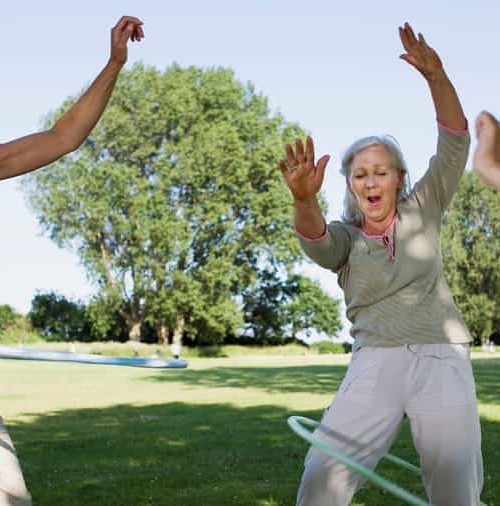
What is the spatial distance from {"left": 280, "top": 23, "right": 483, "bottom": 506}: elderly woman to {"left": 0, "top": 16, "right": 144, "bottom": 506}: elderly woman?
2.76ft

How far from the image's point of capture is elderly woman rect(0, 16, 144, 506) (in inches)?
156

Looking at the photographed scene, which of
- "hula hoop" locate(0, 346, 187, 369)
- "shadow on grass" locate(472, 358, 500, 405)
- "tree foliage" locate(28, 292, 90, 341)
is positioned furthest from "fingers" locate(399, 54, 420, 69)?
"tree foliage" locate(28, 292, 90, 341)

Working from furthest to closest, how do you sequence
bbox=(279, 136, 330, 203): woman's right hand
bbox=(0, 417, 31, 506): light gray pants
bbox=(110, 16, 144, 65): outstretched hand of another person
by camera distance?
bbox=(279, 136, 330, 203): woman's right hand → bbox=(110, 16, 144, 65): outstretched hand of another person → bbox=(0, 417, 31, 506): light gray pants

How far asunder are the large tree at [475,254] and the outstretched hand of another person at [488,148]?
220 feet

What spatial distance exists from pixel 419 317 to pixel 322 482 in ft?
2.78

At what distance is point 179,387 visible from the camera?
26484mm

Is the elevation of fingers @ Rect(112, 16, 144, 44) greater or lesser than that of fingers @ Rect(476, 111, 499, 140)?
greater

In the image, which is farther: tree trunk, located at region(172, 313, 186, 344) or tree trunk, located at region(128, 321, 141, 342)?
tree trunk, located at region(128, 321, 141, 342)

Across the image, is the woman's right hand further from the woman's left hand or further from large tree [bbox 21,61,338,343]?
large tree [bbox 21,61,338,343]

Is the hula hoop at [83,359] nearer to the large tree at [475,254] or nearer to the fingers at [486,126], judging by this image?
the fingers at [486,126]

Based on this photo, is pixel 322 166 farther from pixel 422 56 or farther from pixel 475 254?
pixel 475 254

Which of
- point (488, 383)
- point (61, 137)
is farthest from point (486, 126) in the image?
point (488, 383)

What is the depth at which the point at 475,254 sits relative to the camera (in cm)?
7044

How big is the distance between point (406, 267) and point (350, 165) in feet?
1.89
